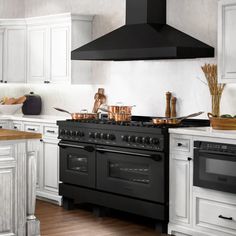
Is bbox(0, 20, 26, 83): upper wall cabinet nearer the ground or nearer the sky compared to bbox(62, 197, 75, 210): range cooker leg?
nearer the sky

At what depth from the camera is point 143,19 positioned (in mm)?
6664

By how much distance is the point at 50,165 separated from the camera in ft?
24.2

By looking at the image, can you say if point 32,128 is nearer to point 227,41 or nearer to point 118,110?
point 118,110

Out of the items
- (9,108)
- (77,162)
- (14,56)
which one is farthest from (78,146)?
(14,56)

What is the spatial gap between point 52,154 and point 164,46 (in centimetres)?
214

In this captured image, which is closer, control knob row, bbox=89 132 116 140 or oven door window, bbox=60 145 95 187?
control knob row, bbox=89 132 116 140

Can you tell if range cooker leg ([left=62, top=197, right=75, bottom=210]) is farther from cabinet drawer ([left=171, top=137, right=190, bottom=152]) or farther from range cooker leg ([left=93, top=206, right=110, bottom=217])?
cabinet drawer ([left=171, top=137, right=190, bottom=152])

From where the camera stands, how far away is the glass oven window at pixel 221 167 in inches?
206

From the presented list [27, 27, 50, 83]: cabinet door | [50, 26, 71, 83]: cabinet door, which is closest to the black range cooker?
[50, 26, 71, 83]: cabinet door

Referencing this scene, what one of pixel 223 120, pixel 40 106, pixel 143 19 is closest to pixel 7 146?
pixel 223 120

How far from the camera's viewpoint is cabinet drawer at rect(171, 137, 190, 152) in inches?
223

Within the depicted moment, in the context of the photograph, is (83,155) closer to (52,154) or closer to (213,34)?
(52,154)

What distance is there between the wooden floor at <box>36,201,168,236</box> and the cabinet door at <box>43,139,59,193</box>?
0.45m

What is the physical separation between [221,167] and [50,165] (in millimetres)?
2680
